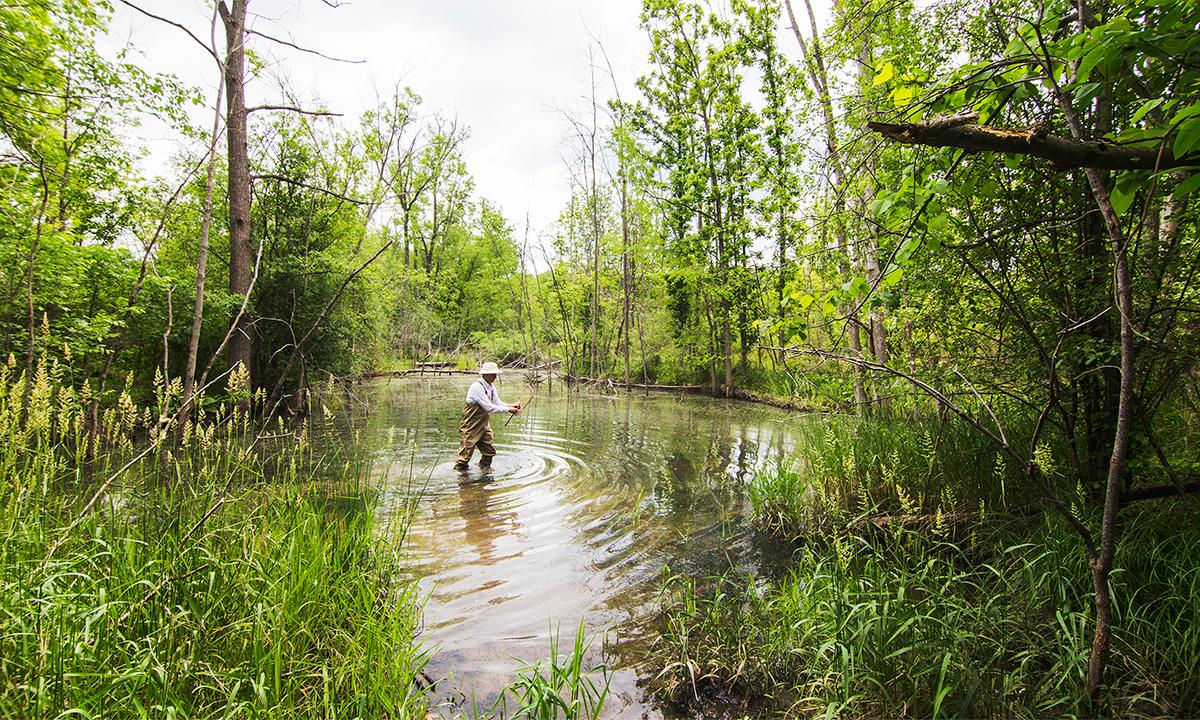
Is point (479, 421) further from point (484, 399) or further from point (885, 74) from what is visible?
point (885, 74)

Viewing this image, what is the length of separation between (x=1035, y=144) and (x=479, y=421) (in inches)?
307

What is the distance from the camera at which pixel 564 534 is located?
5715 mm

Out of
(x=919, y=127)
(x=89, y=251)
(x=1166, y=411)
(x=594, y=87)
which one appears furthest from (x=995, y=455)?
(x=594, y=87)

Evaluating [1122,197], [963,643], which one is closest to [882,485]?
[963,643]

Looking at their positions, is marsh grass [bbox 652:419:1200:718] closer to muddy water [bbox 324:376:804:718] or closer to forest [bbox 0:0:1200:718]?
forest [bbox 0:0:1200:718]

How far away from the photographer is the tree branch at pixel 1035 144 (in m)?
1.89

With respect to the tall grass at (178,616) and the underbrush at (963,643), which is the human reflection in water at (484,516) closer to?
the tall grass at (178,616)

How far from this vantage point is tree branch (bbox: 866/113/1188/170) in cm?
189

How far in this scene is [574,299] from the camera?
28281 mm

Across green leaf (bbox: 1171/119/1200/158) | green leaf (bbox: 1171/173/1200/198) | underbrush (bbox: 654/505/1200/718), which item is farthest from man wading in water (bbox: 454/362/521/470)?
green leaf (bbox: 1171/119/1200/158)

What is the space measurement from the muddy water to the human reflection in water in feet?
0.08

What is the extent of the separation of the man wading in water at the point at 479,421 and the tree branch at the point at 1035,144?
6.99 m

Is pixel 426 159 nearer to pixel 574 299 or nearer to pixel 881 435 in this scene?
pixel 574 299

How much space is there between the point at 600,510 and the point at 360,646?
405 cm
